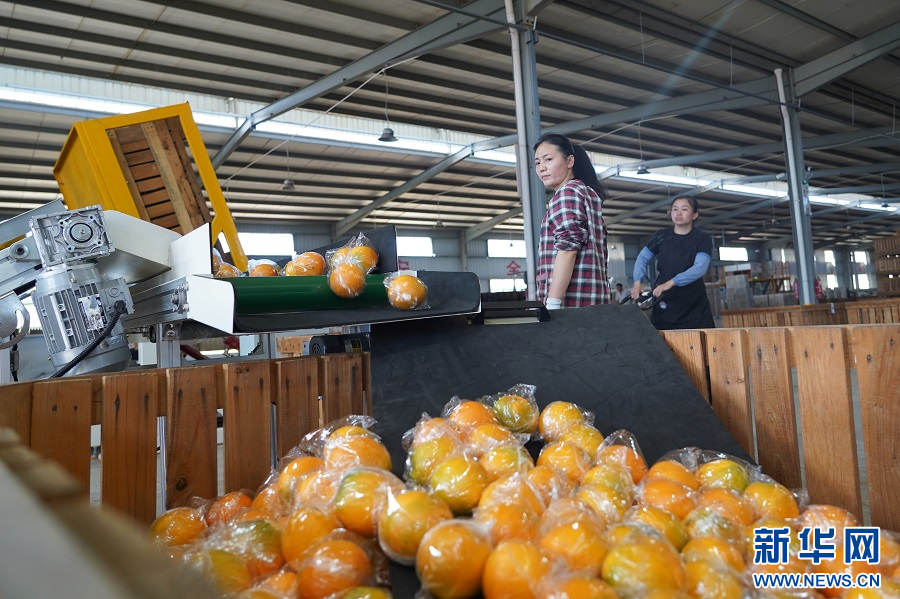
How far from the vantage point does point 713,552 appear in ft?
3.48

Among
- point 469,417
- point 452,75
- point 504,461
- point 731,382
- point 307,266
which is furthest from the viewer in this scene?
point 452,75

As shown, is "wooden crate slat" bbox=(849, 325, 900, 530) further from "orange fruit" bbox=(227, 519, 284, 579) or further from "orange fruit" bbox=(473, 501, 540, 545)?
"orange fruit" bbox=(227, 519, 284, 579)

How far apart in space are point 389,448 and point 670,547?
2.68ft

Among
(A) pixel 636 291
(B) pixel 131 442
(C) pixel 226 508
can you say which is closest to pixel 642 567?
(C) pixel 226 508

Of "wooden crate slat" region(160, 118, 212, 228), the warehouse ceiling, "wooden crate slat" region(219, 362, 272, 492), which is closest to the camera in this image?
"wooden crate slat" region(219, 362, 272, 492)

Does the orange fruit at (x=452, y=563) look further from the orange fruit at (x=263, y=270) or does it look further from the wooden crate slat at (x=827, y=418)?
the orange fruit at (x=263, y=270)

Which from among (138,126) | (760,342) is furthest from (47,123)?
(760,342)

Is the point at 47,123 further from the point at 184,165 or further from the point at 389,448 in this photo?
the point at 389,448

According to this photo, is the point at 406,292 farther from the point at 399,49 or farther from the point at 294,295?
the point at 399,49

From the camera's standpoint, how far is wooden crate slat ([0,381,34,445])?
1.45 metres

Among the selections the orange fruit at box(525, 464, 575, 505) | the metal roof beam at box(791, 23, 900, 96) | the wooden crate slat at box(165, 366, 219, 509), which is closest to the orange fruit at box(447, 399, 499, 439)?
the orange fruit at box(525, 464, 575, 505)

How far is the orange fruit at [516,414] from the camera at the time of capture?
1.69 meters

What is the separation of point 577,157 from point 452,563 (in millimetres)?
Answer: 2315

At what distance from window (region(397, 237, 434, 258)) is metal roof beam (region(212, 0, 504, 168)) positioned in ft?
36.2
